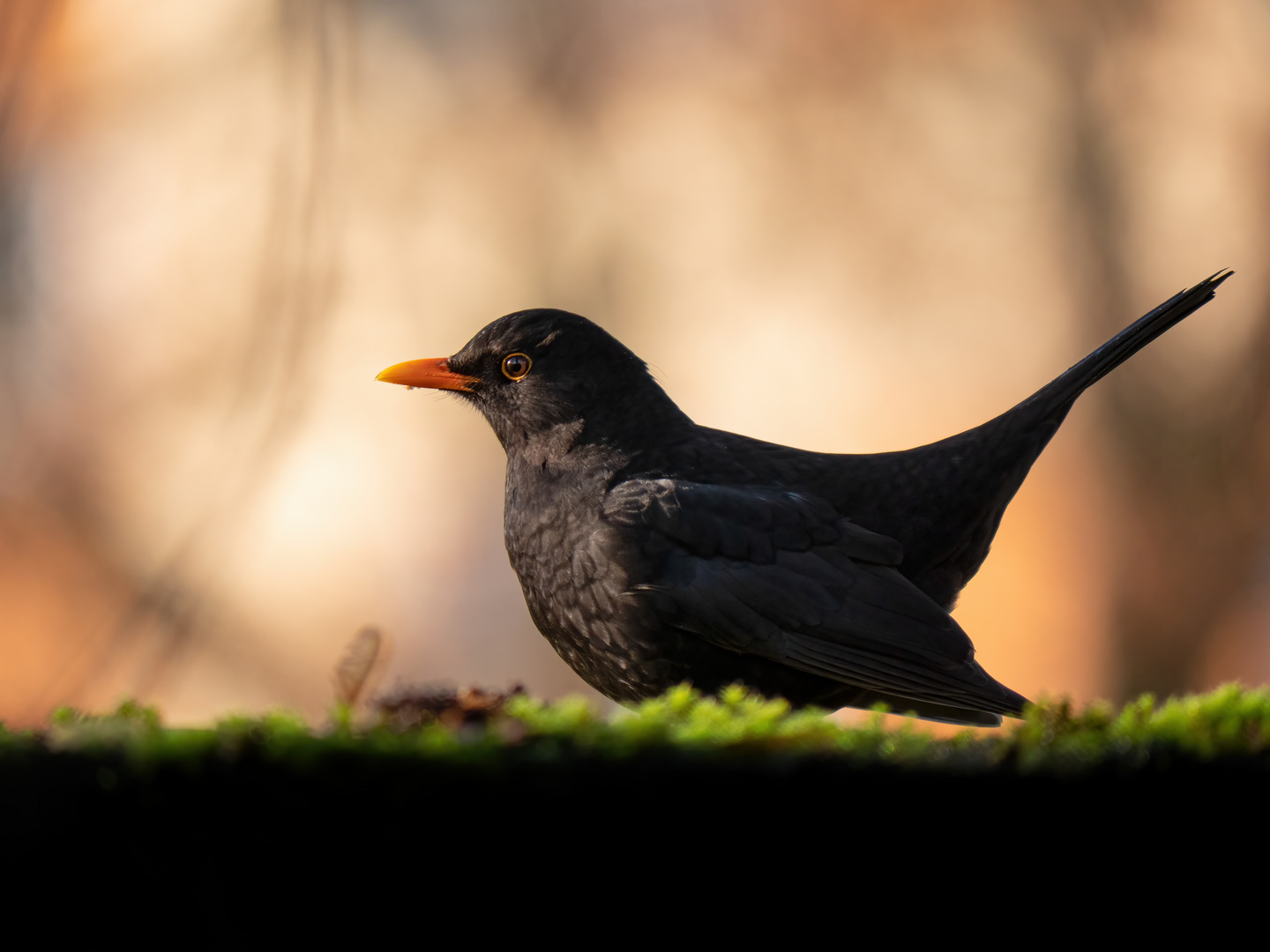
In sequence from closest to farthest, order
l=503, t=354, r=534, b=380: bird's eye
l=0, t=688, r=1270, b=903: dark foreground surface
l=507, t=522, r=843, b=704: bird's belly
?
l=0, t=688, r=1270, b=903: dark foreground surface < l=507, t=522, r=843, b=704: bird's belly < l=503, t=354, r=534, b=380: bird's eye

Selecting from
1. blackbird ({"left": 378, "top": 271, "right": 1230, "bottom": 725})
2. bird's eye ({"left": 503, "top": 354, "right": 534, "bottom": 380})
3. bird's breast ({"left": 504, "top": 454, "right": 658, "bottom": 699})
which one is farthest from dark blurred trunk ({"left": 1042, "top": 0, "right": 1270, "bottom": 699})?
bird's breast ({"left": 504, "top": 454, "right": 658, "bottom": 699})

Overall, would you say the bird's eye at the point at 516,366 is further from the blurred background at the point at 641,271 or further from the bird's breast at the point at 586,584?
the blurred background at the point at 641,271

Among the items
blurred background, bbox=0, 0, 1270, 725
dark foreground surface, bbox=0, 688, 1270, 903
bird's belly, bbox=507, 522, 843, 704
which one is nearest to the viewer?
dark foreground surface, bbox=0, 688, 1270, 903

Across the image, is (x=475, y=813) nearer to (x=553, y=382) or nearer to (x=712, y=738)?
(x=712, y=738)

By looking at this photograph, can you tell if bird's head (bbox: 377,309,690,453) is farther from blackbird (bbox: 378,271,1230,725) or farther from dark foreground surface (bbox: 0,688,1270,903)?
dark foreground surface (bbox: 0,688,1270,903)

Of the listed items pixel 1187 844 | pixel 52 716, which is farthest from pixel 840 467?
pixel 52 716

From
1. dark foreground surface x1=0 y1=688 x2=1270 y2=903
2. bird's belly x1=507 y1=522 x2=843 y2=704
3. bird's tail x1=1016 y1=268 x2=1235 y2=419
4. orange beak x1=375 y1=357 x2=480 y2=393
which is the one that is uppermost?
bird's tail x1=1016 y1=268 x2=1235 y2=419

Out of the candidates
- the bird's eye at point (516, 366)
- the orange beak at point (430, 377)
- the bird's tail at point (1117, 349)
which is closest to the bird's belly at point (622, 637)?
the bird's eye at point (516, 366)
